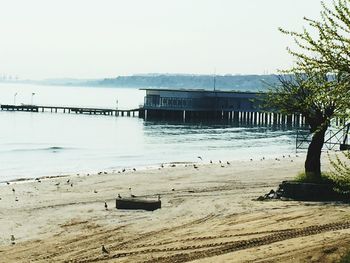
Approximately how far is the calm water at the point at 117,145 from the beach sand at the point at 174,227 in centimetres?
1783

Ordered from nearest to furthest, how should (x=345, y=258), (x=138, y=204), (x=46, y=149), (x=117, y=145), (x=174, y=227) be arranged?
(x=345, y=258) → (x=174, y=227) → (x=138, y=204) → (x=46, y=149) → (x=117, y=145)

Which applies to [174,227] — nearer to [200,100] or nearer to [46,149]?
[46,149]

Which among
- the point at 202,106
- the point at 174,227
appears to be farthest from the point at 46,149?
the point at 202,106

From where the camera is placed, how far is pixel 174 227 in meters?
20.2

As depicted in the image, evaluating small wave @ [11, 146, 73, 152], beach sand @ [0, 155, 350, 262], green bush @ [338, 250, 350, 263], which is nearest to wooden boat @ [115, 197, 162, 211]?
beach sand @ [0, 155, 350, 262]

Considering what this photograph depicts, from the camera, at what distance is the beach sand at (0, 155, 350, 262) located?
1647 cm

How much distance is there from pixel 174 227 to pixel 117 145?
187ft

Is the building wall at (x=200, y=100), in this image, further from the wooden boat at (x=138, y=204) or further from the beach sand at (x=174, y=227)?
the wooden boat at (x=138, y=204)

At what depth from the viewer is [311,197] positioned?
80.9 ft

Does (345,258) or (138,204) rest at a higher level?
(345,258)

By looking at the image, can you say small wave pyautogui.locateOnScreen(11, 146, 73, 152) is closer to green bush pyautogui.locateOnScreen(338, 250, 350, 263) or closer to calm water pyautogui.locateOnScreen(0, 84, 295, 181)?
calm water pyautogui.locateOnScreen(0, 84, 295, 181)

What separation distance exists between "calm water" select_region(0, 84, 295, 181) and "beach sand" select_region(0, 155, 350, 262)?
1783cm

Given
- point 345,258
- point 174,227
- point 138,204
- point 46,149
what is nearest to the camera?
point 345,258

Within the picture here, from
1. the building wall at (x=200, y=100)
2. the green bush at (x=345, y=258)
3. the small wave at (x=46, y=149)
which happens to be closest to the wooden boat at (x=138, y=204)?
the green bush at (x=345, y=258)
